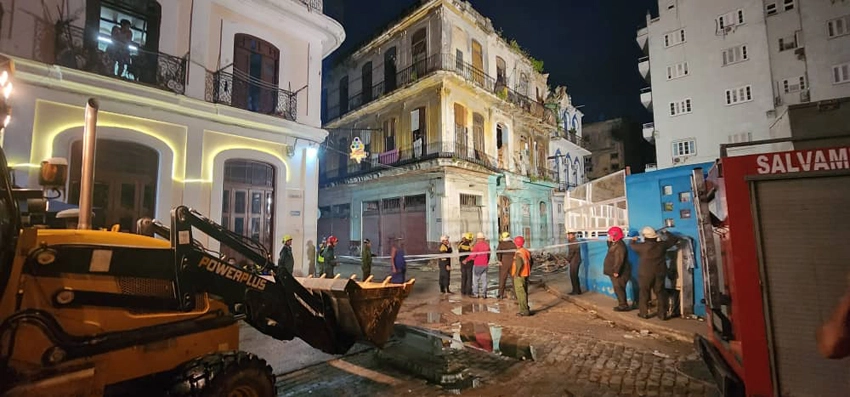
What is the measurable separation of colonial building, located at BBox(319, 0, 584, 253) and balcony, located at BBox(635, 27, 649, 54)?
7321 mm

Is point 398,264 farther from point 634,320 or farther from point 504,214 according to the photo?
point 504,214

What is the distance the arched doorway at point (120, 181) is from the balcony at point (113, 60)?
5.44ft

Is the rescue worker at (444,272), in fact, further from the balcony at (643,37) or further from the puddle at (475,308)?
the balcony at (643,37)

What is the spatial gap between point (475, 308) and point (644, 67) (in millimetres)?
25654

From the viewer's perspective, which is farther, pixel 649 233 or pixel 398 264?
pixel 398 264

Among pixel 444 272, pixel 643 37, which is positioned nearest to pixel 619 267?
pixel 444 272

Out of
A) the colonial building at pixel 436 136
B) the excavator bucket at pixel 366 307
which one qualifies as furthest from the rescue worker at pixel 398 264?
the colonial building at pixel 436 136

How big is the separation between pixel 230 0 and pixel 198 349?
1101cm

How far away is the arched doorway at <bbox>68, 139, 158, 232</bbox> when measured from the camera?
28.7ft

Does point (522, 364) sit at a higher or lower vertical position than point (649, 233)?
lower

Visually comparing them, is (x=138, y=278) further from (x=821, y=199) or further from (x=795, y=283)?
(x=821, y=199)

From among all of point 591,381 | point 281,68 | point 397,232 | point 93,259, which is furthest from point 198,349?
point 397,232

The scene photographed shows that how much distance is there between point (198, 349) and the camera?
3.32 m

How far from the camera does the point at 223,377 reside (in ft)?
10.0
